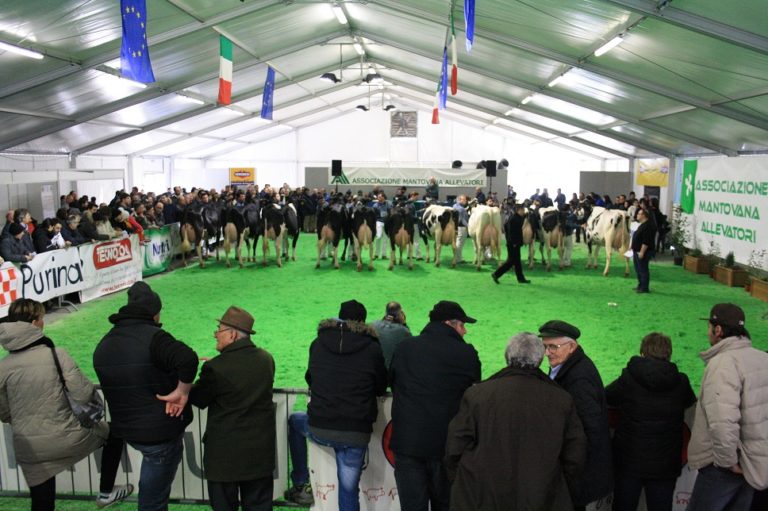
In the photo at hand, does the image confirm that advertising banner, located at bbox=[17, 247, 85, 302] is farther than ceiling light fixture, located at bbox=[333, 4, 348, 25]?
No

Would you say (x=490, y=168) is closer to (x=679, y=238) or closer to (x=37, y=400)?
(x=679, y=238)

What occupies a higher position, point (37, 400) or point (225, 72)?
point (225, 72)

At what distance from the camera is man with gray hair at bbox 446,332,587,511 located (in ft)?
9.76

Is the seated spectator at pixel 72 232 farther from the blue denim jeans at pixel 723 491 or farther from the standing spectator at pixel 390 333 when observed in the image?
the blue denim jeans at pixel 723 491

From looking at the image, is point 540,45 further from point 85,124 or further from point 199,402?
point 85,124

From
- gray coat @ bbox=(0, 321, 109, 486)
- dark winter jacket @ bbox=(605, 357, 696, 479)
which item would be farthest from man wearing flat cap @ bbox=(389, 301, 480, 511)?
gray coat @ bbox=(0, 321, 109, 486)

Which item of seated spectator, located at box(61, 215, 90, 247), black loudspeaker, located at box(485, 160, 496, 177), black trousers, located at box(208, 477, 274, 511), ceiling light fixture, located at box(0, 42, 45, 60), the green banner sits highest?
ceiling light fixture, located at box(0, 42, 45, 60)

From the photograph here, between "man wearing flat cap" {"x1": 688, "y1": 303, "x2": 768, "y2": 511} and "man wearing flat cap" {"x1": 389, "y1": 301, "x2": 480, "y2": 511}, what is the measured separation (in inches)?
48.4

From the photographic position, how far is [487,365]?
775cm

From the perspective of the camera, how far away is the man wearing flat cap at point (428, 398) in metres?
3.72

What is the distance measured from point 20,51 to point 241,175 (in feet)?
79.4

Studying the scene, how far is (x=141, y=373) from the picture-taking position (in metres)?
3.66

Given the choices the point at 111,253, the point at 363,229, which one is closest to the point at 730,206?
the point at 363,229

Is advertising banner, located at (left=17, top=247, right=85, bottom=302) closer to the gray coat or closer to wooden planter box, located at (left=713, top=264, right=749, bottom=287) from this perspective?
the gray coat
